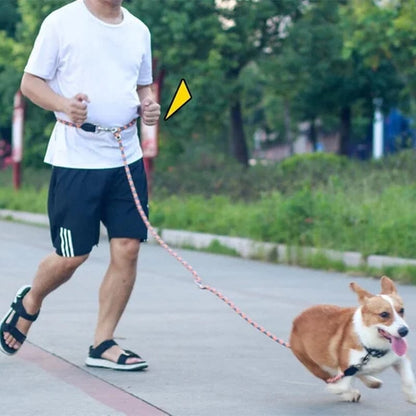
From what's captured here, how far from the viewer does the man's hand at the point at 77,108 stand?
562 cm

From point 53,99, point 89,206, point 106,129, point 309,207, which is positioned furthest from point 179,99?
point 309,207

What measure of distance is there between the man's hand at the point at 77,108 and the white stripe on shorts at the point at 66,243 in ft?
1.89

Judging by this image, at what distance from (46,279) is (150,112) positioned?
99cm

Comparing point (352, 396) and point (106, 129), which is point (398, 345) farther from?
point (106, 129)

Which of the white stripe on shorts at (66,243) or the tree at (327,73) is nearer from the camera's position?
the white stripe on shorts at (66,243)

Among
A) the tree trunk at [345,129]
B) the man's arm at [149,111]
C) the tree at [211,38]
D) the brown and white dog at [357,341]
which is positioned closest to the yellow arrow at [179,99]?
the man's arm at [149,111]

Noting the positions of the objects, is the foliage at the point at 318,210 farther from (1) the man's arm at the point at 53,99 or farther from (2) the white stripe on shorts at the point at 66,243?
(1) the man's arm at the point at 53,99

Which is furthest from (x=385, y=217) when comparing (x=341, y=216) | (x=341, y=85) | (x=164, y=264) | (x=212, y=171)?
(x=341, y=85)

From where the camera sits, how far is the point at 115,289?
6059 mm

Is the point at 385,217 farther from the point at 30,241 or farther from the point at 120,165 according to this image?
the point at 120,165

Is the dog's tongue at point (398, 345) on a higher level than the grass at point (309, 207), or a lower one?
higher

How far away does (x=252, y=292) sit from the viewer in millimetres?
10188

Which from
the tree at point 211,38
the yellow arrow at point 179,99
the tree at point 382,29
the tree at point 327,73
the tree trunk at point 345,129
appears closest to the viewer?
the yellow arrow at point 179,99

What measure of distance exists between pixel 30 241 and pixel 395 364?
1199 centimetres
